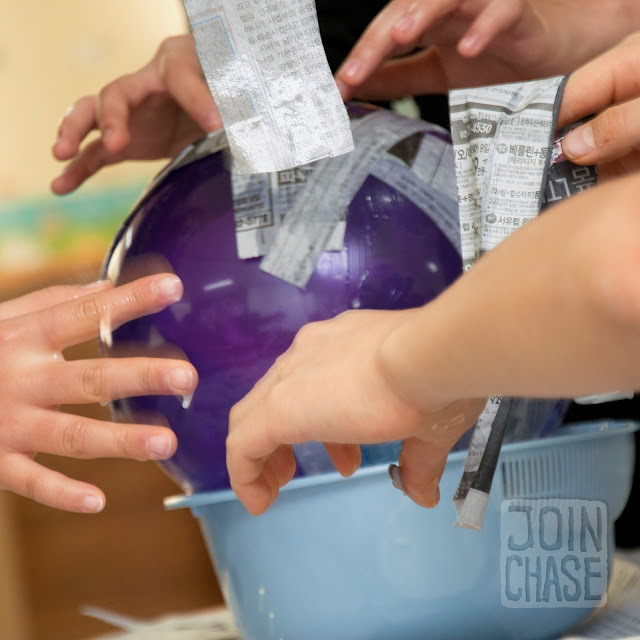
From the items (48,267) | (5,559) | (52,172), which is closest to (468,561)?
(5,559)

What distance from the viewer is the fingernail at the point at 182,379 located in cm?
47

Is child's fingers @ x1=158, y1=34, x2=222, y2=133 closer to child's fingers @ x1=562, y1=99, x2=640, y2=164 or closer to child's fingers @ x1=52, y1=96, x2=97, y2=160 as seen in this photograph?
child's fingers @ x1=52, y1=96, x2=97, y2=160

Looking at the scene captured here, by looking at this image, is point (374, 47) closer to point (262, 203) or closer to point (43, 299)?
point (262, 203)

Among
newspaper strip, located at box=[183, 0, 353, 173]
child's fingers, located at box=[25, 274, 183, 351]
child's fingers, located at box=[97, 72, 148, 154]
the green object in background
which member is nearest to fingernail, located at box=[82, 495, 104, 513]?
child's fingers, located at box=[25, 274, 183, 351]

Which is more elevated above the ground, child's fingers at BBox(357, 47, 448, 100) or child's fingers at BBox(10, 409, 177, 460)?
child's fingers at BBox(357, 47, 448, 100)

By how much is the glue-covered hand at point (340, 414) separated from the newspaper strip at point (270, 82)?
111 mm

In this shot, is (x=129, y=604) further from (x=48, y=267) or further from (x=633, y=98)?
(x=633, y=98)

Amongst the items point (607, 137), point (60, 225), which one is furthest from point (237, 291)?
point (60, 225)

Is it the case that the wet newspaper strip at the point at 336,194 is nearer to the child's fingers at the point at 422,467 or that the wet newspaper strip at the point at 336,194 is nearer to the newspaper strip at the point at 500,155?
the newspaper strip at the point at 500,155

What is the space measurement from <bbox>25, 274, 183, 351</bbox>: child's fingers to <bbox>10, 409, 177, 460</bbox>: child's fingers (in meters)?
0.05

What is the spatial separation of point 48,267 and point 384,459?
5.08ft

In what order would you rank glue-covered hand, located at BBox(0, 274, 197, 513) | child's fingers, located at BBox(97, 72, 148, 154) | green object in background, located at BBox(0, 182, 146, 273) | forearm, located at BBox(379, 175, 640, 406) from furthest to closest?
green object in background, located at BBox(0, 182, 146, 273)
child's fingers, located at BBox(97, 72, 148, 154)
glue-covered hand, located at BBox(0, 274, 197, 513)
forearm, located at BBox(379, 175, 640, 406)

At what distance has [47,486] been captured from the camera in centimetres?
52

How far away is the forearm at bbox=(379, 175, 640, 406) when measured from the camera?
0.24 m
